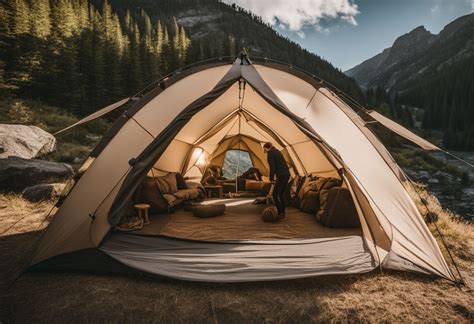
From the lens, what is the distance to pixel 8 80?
2436 cm

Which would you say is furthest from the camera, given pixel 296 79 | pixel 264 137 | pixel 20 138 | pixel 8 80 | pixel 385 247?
pixel 8 80

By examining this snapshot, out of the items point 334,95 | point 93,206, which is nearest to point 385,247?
point 334,95

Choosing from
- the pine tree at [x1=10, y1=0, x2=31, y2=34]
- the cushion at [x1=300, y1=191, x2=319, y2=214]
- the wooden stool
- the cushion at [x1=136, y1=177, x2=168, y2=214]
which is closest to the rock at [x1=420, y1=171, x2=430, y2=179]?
the cushion at [x1=300, y1=191, x2=319, y2=214]

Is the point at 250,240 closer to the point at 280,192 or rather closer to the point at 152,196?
the point at 280,192

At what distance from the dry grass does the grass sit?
13.5 m

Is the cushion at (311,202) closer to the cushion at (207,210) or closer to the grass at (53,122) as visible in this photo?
the cushion at (207,210)

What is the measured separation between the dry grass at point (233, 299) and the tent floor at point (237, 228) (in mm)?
1126

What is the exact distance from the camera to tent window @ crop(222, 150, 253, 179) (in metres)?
10.7

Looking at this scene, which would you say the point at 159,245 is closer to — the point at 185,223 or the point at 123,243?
the point at 123,243

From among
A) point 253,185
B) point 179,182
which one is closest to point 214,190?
point 253,185

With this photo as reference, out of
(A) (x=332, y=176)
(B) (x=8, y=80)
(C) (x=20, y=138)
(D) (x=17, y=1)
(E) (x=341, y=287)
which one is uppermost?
(D) (x=17, y=1)

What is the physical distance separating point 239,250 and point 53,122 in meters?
22.9

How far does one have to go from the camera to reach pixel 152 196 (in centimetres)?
580

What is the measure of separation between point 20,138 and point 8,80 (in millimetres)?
19721
